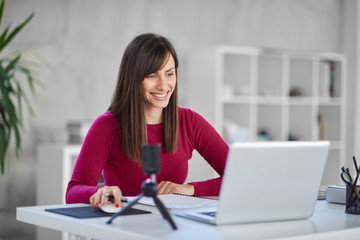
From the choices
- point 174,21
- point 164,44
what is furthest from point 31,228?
point 164,44

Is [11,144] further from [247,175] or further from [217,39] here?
[247,175]

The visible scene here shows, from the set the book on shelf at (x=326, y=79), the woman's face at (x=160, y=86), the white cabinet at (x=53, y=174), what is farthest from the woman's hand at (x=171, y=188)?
the book on shelf at (x=326, y=79)

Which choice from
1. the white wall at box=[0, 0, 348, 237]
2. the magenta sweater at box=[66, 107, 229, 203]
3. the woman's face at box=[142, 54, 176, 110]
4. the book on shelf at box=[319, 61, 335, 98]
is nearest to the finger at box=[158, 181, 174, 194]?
the magenta sweater at box=[66, 107, 229, 203]

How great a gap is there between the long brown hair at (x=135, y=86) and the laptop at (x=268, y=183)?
2.32 feet

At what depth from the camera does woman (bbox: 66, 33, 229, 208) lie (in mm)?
2219

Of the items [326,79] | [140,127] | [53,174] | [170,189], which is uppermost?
[326,79]

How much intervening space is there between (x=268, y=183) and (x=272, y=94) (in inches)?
158

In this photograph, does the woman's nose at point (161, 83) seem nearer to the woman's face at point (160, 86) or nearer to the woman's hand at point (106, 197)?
the woman's face at point (160, 86)

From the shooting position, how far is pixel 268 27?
5.70m

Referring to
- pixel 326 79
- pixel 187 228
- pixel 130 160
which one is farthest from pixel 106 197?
pixel 326 79

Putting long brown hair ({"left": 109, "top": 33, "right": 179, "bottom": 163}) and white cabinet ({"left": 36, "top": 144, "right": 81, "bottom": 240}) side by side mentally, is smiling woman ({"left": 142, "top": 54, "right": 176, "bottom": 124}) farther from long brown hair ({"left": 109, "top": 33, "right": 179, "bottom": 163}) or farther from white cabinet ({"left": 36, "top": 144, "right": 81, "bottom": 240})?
white cabinet ({"left": 36, "top": 144, "right": 81, "bottom": 240})

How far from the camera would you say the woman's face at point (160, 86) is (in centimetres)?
230

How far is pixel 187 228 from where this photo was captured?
140cm

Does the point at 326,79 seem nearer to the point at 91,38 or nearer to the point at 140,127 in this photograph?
the point at 91,38
